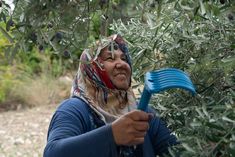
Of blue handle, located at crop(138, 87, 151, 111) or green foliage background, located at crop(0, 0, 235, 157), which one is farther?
blue handle, located at crop(138, 87, 151, 111)

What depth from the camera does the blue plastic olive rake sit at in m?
1.49

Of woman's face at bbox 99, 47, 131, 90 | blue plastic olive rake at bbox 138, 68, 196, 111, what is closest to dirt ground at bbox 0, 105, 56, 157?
woman's face at bbox 99, 47, 131, 90

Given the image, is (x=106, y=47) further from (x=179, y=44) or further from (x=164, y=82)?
(x=164, y=82)

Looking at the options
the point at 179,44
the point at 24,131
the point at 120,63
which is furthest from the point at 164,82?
the point at 24,131

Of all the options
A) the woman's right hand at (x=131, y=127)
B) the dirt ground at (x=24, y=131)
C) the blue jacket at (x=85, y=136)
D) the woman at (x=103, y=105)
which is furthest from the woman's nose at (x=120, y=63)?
the dirt ground at (x=24, y=131)

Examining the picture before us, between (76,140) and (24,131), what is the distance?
4.69 m

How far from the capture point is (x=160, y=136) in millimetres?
1991

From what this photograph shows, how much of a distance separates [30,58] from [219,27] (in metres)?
6.68

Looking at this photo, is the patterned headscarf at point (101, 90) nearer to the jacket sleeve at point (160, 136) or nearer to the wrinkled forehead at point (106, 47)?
the wrinkled forehead at point (106, 47)

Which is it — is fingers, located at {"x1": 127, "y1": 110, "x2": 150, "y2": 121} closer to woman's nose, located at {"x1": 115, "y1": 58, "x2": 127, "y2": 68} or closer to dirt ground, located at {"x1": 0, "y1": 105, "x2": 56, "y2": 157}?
woman's nose, located at {"x1": 115, "y1": 58, "x2": 127, "y2": 68}

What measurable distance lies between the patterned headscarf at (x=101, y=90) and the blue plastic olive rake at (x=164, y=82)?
39 cm

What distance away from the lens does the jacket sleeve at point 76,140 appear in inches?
65.5

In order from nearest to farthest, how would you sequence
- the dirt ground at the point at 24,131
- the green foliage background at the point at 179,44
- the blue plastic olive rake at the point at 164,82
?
the green foliage background at the point at 179,44 < the blue plastic olive rake at the point at 164,82 < the dirt ground at the point at 24,131

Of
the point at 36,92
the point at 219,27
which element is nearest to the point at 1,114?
the point at 36,92
